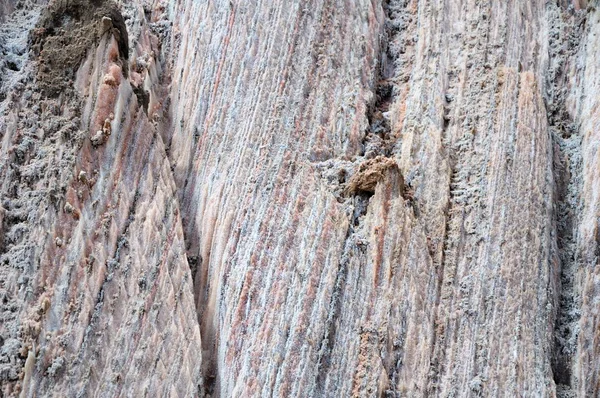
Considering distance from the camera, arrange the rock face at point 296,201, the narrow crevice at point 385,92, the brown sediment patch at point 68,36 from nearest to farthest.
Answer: the rock face at point 296,201
the brown sediment patch at point 68,36
the narrow crevice at point 385,92

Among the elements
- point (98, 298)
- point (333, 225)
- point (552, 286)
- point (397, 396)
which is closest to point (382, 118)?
point (333, 225)

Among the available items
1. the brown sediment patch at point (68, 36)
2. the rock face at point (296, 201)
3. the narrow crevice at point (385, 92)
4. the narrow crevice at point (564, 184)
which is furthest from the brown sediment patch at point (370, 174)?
the brown sediment patch at point (68, 36)

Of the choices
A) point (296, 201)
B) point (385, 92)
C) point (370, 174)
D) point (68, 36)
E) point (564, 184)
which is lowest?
point (296, 201)

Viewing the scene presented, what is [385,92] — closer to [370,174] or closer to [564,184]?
[370,174]

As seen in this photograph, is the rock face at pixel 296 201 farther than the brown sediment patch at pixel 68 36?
No

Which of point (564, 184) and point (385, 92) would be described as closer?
point (564, 184)

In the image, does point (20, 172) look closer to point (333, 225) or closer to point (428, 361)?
point (333, 225)

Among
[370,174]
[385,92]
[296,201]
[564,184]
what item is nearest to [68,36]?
[296,201]

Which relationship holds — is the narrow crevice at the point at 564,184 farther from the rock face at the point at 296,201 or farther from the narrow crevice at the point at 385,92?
the narrow crevice at the point at 385,92
